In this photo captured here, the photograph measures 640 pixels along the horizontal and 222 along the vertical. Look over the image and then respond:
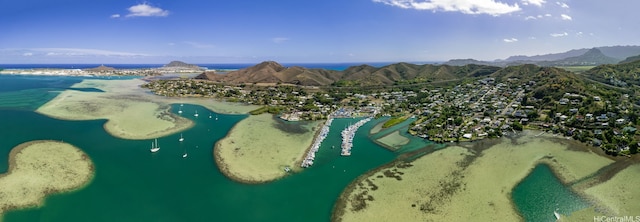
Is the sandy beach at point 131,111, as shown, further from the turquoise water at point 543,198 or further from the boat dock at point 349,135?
the turquoise water at point 543,198

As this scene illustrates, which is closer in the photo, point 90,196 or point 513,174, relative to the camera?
point 90,196

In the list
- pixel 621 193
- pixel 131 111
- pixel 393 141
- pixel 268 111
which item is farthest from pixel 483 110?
pixel 131 111

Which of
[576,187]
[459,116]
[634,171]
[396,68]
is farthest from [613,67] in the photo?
[576,187]

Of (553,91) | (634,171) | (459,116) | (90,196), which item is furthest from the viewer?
(553,91)

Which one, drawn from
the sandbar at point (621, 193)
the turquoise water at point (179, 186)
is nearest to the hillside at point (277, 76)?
the turquoise water at point (179, 186)

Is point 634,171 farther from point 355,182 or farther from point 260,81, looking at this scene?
point 260,81

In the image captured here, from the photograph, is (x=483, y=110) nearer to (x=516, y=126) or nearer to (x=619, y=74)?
(x=516, y=126)

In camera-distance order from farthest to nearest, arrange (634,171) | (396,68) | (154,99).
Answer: (396,68)
(154,99)
(634,171)
